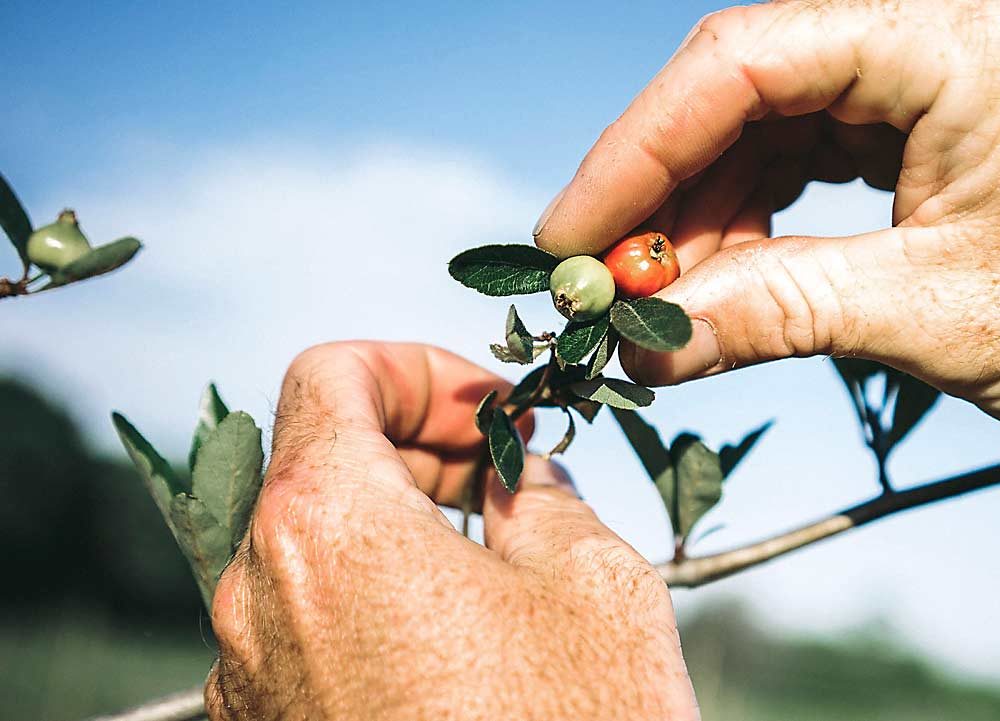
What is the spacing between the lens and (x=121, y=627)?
114ft

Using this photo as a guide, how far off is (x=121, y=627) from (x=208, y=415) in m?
37.3

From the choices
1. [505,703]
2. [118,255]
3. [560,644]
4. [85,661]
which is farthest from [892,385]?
[85,661]

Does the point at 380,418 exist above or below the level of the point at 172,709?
above

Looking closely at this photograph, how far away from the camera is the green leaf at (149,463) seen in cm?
185

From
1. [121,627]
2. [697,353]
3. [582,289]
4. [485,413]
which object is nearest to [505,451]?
[485,413]

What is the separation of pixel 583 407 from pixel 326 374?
623mm

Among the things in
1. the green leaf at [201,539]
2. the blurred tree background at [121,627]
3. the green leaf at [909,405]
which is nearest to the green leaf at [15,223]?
the green leaf at [201,539]

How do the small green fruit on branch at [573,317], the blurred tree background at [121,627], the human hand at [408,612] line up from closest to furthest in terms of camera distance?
1. the human hand at [408,612]
2. the small green fruit on branch at [573,317]
3. the blurred tree background at [121,627]

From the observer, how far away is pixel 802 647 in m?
41.4

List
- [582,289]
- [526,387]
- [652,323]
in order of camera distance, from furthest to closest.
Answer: [526,387], [582,289], [652,323]

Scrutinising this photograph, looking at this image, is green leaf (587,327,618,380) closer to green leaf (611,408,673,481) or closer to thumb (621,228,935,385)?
thumb (621,228,935,385)

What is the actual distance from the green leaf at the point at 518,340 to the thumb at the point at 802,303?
244 millimetres

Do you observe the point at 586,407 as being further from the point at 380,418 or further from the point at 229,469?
the point at 229,469

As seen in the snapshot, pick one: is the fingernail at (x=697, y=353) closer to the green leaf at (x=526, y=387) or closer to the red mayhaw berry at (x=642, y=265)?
the red mayhaw berry at (x=642, y=265)
